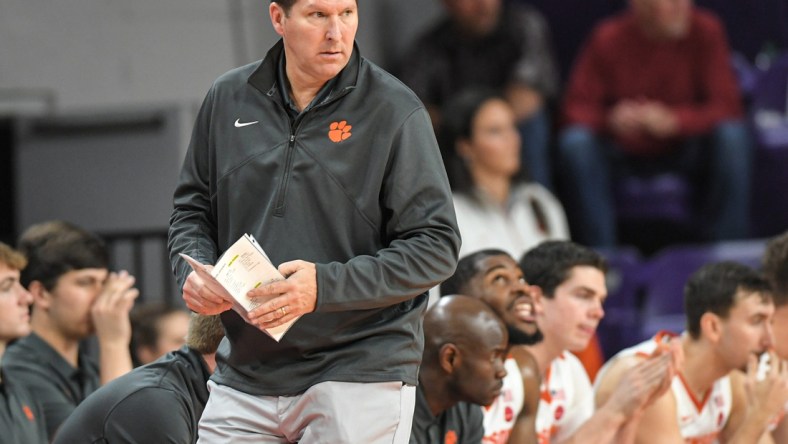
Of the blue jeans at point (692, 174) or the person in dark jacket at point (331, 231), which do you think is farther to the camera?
the blue jeans at point (692, 174)

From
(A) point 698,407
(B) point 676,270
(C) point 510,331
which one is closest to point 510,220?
(B) point 676,270

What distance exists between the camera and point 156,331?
19.1ft

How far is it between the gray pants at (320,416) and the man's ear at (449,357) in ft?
3.98

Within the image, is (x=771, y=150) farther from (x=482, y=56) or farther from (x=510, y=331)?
(x=510, y=331)

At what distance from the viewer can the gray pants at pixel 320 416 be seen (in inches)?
116

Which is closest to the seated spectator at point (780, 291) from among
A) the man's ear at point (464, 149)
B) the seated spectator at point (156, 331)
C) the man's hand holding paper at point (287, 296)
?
the man's ear at point (464, 149)

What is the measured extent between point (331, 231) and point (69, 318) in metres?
2.42

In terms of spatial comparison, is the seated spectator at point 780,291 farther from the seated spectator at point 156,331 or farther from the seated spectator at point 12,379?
the seated spectator at point 12,379

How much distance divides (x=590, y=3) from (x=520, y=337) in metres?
4.95

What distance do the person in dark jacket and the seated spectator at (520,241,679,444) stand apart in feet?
6.73

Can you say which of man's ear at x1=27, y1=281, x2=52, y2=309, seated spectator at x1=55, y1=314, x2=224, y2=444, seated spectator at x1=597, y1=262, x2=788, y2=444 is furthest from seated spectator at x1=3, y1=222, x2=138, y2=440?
seated spectator at x1=597, y1=262, x2=788, y2=444

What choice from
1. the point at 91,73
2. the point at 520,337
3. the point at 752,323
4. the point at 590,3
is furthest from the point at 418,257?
the point at 590,3

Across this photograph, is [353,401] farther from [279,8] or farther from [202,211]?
[279,8]

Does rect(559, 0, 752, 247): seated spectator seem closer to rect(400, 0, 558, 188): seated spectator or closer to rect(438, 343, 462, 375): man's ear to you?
rect(400, 0, 558, 188): seated spectator
